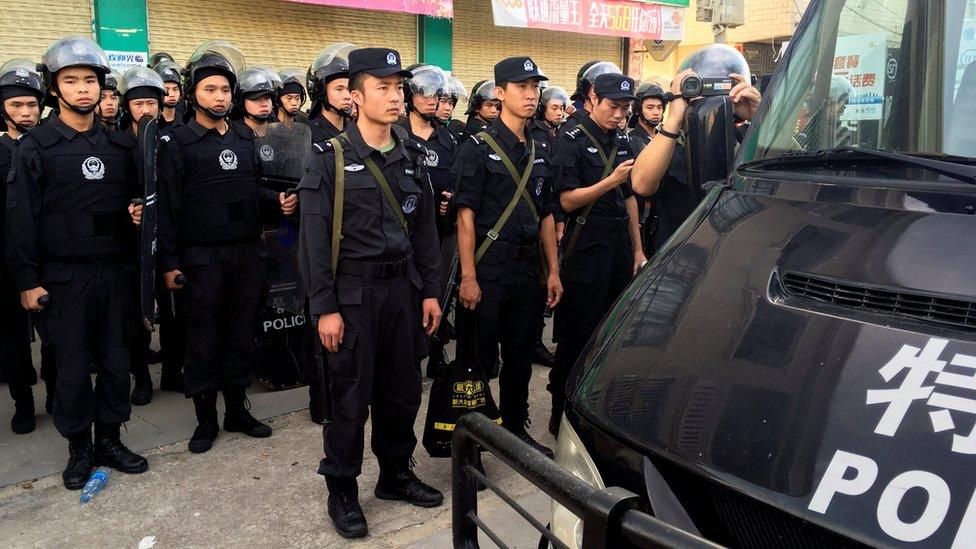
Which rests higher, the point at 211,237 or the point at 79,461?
the point at 211,237

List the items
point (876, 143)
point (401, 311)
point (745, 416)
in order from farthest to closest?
point (401, 311), point (876, 143), point (745, 416)

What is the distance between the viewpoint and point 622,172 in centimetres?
419

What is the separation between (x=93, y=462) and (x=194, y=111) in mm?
2056

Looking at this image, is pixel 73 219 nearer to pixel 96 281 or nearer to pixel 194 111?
pixel 96 281

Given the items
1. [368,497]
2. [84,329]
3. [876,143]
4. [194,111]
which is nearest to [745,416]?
[876,143]

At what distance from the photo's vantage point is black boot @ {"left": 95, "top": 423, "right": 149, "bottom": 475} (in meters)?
4.19

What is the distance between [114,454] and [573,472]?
10.6 feet

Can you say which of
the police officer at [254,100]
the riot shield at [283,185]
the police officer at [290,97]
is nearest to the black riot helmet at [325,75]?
the police officer at [290,97]

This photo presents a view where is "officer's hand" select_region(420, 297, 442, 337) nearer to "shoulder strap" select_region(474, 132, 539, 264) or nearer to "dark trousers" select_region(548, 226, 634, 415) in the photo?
"shoulder strap" select_region(474, 132, 539, 264)

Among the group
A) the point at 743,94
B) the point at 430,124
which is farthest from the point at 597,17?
the point at 743,94

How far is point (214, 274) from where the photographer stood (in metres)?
4.48

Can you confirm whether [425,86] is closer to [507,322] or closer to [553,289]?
[553,289]

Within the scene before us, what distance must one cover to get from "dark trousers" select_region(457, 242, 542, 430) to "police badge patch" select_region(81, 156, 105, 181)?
1.98 meters

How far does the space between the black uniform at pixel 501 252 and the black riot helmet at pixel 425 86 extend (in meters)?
2.16
